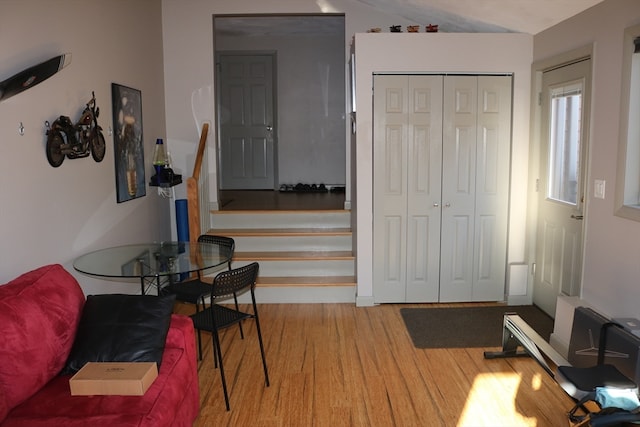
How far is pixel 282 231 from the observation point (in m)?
5.55

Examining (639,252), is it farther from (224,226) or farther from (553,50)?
(224,226)

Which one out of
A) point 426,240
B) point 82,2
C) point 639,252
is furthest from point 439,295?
point 82,2

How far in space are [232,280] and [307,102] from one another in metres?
5.79

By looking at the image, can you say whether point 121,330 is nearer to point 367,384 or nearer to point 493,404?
point 367,384

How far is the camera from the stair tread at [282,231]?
5379 millimetres

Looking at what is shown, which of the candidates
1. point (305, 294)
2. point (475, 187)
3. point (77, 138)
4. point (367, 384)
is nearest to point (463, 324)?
point (475, 187)

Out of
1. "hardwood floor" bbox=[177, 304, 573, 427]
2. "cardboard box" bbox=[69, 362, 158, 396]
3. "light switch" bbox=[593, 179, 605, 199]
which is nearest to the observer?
"cardboard box" bbox=[69, 362, 158, 396]

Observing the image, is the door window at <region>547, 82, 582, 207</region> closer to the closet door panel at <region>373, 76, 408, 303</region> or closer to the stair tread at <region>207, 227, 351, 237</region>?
the closet door panel at <region>373, 76, 408, 303</region>

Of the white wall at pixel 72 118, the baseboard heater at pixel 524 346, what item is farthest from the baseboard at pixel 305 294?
the baseboard heater at pixel 524 346

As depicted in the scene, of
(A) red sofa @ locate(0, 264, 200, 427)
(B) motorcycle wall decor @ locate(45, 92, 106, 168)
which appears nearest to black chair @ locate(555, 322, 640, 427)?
(A) red sofa @ locate(0, 264, 200, 427)

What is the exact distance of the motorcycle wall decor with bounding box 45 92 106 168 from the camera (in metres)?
3.20

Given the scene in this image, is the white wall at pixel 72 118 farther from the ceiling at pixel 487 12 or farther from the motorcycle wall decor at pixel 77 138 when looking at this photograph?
the ceiling at pixel 487 12

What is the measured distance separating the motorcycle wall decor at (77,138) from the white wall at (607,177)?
343 centimetres

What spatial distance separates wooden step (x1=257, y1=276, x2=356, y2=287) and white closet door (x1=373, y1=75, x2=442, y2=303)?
13.1 inches
